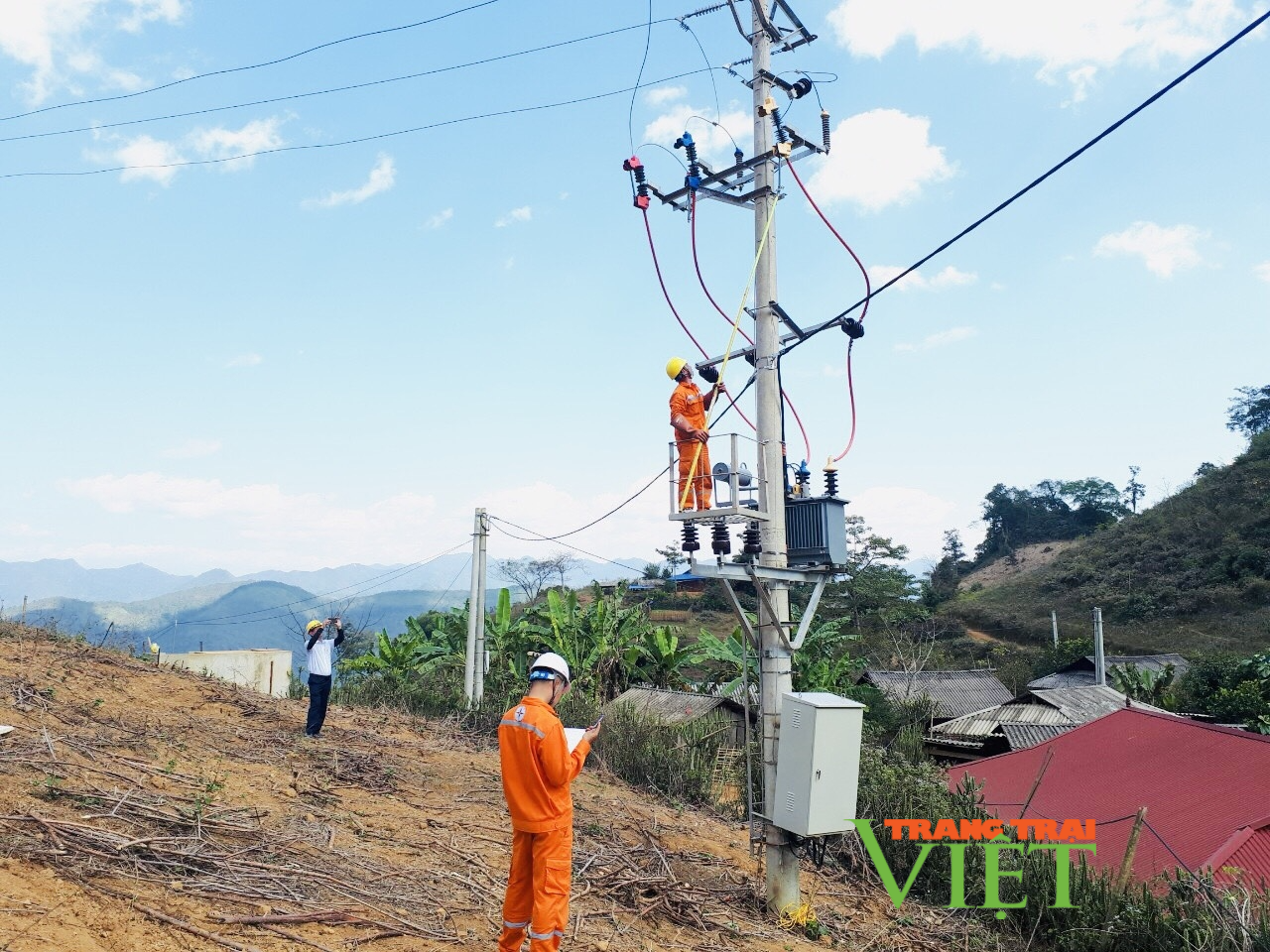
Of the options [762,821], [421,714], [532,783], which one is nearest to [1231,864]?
[762,821]

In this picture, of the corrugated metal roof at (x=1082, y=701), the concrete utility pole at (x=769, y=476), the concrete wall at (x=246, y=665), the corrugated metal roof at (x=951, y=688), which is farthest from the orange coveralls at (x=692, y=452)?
the corrugated metal roof at (x=951, y=688)

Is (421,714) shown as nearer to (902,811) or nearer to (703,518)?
(902,811)

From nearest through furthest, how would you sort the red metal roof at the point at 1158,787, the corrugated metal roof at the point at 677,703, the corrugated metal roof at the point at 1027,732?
the red metal roof at the point at 1158,787 < the corrugated metal roof at the point at 677,703 < the corrugated metal roof at the point at 1027,732

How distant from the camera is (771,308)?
727 cm

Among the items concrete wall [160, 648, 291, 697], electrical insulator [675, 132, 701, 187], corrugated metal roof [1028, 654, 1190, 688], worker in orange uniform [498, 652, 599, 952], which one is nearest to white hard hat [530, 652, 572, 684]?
worker in orange uniform [498, 652, 599, 952]

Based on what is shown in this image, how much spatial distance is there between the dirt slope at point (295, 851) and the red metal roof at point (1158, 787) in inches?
131

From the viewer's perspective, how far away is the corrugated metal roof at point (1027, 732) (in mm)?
19844

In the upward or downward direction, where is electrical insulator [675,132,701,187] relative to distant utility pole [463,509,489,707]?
upward

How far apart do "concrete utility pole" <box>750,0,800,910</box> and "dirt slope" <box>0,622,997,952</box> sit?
518 mm

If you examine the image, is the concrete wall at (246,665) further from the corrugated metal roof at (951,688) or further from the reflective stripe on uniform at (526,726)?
the reflective stripe on uniform at (526,726)

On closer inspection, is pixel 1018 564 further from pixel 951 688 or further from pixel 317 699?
pixel 317 699

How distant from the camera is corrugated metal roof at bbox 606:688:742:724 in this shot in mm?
17234

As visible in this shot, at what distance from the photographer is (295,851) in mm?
5879

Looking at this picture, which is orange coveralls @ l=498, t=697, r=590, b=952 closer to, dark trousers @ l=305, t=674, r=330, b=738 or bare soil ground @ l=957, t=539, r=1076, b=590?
dark trousers @ l=305, t=674, r=330, b=738
